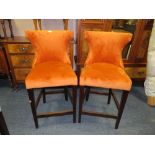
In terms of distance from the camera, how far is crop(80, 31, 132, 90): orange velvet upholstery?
4.17 ft

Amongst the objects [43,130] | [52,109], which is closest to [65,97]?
[52,109]

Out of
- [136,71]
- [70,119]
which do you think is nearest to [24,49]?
[70,119]

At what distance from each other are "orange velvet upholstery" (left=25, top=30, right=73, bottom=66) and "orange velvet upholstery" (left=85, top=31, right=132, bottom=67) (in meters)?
0.24

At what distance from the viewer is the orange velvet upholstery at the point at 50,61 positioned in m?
1.25

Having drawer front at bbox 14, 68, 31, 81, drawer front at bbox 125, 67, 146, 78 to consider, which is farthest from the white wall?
drawer front at bbox 125, 67, 146, 78

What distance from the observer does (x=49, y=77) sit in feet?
4.13

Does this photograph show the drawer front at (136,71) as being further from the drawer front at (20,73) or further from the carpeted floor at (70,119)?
the drawer front at (20,73)

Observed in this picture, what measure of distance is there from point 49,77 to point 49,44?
363 millimetres

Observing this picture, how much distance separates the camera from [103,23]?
1.77m

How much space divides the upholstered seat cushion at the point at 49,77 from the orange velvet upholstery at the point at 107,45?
0.32 m

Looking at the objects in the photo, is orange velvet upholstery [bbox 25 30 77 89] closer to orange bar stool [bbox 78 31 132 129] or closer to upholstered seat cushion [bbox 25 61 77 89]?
upholstered seat cushion [bbox 25 61 77 89]

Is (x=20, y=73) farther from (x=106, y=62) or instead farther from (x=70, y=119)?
(x=106, y=62)
